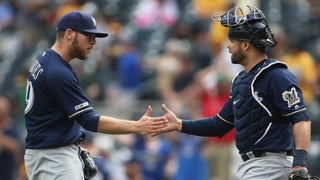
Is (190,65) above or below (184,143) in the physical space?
above

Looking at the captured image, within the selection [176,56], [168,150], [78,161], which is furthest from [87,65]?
[78,161]

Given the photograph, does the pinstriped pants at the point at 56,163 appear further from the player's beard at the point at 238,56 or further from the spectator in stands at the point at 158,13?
the spectator in stands at the point at 158,13

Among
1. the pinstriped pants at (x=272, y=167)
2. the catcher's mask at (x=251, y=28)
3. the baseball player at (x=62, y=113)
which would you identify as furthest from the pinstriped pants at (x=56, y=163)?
the catcher's mask at (x=251, y=28)

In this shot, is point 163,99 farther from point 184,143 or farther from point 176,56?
point 184,143

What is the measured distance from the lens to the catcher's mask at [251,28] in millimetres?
8102

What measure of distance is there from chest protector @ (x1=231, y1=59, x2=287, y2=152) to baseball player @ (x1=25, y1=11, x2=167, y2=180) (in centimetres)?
78

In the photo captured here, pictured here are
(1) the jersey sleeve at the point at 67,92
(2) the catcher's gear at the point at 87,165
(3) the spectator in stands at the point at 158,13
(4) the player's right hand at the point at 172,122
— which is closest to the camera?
(1) the jersey sleeve at the point at 67,92

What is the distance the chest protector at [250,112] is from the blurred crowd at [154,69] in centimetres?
295

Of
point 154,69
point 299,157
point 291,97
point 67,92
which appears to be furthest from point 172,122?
point 154,69

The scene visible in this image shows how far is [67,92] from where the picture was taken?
8.09m

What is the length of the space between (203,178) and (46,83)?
237 inches

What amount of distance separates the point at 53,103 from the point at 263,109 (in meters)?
1.76

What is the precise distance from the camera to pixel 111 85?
1669cm

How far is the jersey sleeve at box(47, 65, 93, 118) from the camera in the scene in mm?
8086
